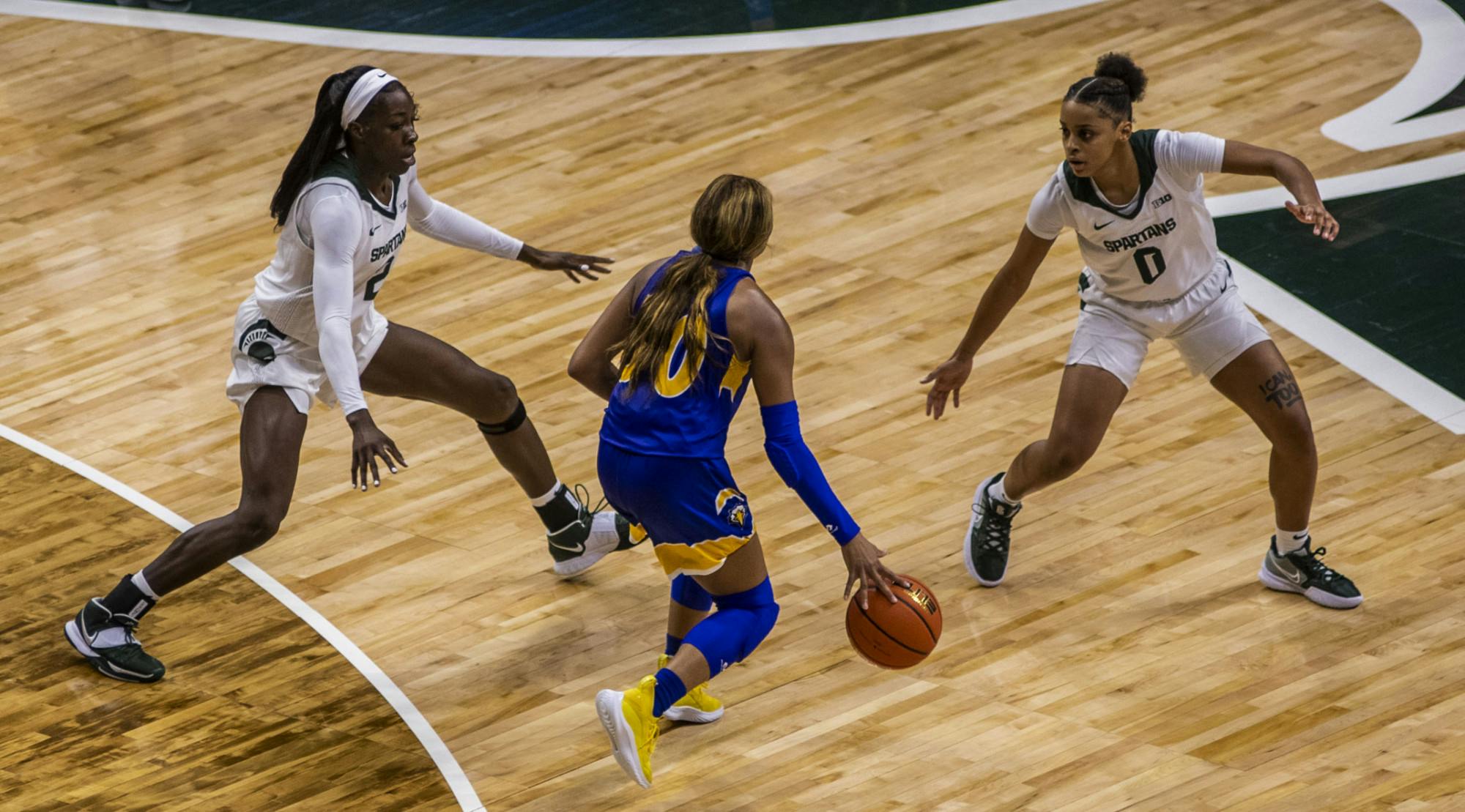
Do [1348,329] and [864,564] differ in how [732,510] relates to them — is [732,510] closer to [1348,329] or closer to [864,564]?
[864,564]

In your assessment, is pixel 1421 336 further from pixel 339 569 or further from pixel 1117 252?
pixel 339 569

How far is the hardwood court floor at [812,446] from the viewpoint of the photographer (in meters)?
5.17

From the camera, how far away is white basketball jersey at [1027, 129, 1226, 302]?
17.6ft

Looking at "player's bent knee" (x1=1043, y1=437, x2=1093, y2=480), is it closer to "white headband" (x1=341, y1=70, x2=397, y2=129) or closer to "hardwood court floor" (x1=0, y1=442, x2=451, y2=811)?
"hardwood court floor" (x1=0, y1=442, x2=451, y2=811)

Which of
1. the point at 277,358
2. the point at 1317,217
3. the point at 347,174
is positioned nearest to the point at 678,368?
the point at 347,174

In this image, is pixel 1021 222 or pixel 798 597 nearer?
Answer: pixel 798 597

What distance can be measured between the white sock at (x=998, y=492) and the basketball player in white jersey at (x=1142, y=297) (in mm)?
152

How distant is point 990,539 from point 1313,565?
3.21 ft

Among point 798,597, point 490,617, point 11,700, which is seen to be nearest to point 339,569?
point 490,617

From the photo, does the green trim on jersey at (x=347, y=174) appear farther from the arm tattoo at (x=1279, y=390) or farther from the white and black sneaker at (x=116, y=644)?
the arm tattoo at (x=1279, y=390)

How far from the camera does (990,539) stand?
593cm

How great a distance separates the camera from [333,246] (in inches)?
212

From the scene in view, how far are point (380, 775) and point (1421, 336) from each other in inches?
169

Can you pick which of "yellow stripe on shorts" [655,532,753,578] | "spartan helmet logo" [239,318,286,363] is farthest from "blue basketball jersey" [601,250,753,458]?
"spartan helmet logo" [239,318,286,363]
